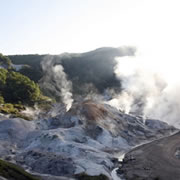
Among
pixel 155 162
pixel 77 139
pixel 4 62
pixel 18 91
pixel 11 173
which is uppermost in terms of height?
pixel 4 62

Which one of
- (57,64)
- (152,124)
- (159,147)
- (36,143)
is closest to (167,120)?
(152,124)

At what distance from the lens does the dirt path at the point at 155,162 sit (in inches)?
1061

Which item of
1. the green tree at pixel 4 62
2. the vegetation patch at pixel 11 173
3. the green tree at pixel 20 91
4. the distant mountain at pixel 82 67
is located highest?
the distant mountain at pixel 82 67

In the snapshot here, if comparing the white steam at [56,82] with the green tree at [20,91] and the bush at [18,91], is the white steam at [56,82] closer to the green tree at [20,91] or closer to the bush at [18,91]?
the green tree at [20,91]

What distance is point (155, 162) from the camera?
30.6m

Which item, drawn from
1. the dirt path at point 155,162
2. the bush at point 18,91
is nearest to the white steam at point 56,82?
the bush at point 18,91

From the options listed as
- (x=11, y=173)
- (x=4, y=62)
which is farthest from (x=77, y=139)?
(x=4, y=62)

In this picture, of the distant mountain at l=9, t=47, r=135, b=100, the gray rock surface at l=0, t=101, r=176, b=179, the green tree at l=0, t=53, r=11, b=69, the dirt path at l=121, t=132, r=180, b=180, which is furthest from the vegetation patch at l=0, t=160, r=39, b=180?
the green tree at l=0, t=53, r=11, b=69

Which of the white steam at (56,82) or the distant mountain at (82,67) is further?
the distant mountain at (82,67)

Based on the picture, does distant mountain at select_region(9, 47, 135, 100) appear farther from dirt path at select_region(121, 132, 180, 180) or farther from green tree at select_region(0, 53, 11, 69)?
dirt path at select_region(121, 132, 180, 180)

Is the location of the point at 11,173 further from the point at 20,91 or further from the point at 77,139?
the point at 20,91

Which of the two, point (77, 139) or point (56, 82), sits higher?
point (56, 82)

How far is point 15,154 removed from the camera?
1387 inches

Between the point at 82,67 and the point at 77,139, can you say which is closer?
the point at 77,139
